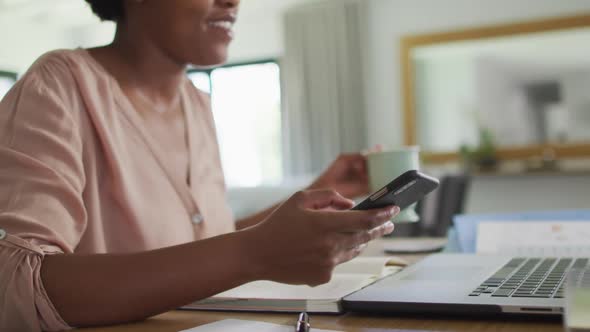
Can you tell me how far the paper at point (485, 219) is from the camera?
131 cm

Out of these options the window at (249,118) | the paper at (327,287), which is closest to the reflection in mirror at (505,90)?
the window at (249,118)

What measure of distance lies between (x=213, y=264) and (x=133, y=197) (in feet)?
1.30

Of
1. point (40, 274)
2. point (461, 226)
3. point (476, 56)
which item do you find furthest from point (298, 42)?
point (40, 274)

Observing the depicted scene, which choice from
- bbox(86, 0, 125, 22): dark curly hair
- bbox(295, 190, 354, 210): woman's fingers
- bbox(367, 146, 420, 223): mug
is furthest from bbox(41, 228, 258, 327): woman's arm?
bbox(86, 0, 125, 22): dark curly hair

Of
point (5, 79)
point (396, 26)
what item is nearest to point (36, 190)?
point (396, 26)

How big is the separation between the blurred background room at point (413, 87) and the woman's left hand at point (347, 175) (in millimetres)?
3102

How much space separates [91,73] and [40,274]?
1.39ft

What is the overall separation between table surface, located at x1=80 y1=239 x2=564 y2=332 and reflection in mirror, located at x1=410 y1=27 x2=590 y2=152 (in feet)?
15.9

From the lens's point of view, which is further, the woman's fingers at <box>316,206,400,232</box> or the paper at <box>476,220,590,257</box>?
the paper at <box>476,220,590,257</box>

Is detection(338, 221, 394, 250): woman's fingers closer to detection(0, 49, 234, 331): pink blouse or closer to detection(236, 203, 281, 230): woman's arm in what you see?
detection(0, 49, 234, 331): pink blouse

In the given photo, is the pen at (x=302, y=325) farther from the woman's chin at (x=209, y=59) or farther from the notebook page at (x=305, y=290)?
the woman's chin at (x=209, y=59)

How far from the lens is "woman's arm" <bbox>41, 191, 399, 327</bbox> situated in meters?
0.69

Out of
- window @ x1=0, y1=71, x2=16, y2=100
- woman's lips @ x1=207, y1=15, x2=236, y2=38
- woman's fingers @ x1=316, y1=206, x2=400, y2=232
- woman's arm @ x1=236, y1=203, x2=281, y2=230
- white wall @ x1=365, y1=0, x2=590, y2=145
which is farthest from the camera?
window @ x1=0, y1=71, x2=16, y2=100

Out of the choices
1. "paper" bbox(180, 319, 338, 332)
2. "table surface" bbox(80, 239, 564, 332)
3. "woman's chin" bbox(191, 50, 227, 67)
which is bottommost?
"table surface" bbox(80, 239, 564, 332)
